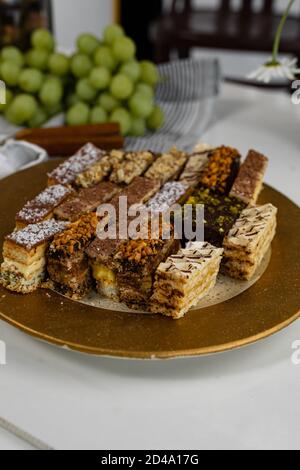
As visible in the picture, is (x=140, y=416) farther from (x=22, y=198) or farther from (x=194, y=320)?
(x=22, y=198)

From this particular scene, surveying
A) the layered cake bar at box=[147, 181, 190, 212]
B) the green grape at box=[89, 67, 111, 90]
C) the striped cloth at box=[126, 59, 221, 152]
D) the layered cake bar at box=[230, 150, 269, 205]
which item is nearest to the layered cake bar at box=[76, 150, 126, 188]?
the layered cake bar at box=[147, 181, 190, 212]

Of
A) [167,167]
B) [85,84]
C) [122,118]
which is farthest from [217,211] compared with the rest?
[85,84]

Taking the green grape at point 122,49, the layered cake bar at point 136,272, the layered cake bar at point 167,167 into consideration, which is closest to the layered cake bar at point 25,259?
the layered cake bar at point 136,272

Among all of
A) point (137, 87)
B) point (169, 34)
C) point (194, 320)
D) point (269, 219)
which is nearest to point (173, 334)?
point (194, 320)

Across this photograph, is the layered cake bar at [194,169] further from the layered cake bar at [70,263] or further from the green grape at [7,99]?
the green grape at [7,99]

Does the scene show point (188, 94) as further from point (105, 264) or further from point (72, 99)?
point (105, 264)
